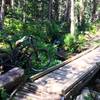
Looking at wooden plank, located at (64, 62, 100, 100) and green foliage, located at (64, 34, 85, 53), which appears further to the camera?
green foliage, located at (64, 34, 85, 53)

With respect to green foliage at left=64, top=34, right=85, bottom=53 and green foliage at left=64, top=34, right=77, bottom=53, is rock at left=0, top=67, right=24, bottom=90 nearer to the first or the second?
green foliage at left=64, top=34, right=85, bottom=53

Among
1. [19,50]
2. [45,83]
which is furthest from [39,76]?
[19,50]

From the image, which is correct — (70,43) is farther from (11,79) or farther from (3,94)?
(3,94)

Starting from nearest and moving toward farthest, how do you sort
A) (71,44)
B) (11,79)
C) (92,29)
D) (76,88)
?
(11,79) < (76,88) < (71,44) < (92,29)

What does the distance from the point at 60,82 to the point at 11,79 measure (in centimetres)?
253

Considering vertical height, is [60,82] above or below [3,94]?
below

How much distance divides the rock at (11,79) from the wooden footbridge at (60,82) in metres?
0.37

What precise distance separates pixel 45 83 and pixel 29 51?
2.01 metres

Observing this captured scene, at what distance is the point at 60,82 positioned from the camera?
434 inches

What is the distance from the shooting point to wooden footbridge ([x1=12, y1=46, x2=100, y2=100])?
31.3 ft

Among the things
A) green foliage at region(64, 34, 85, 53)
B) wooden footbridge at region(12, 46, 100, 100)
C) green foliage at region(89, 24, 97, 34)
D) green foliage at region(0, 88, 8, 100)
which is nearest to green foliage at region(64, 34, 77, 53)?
green foliage at region(64, 34, 85, 53)

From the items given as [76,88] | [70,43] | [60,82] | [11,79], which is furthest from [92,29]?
[11,79]

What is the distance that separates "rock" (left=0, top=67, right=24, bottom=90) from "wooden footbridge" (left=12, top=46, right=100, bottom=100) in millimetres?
365

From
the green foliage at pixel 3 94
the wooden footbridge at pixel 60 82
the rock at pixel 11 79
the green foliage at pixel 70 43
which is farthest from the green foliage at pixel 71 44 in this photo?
the green foliage at pixel 3 94
